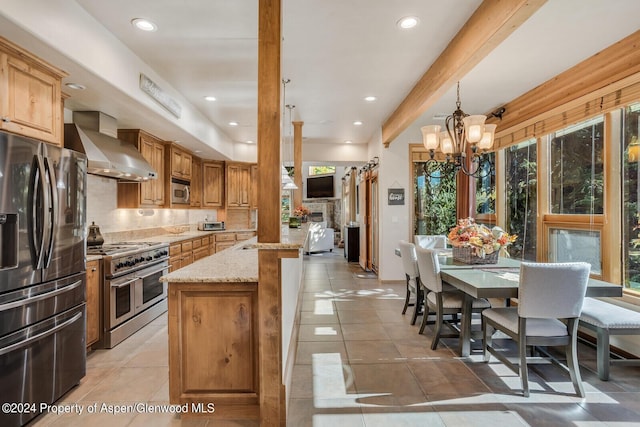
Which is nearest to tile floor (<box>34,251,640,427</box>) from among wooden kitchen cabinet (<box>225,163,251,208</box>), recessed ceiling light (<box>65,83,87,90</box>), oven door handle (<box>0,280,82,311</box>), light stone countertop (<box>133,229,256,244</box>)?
oven door handle (<box>0,280,82,311</box>)

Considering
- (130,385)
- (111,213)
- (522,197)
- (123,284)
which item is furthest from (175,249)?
(522,197)

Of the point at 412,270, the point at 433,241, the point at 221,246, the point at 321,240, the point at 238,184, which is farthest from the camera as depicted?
the point at 321,240

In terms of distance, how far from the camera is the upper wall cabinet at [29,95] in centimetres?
200

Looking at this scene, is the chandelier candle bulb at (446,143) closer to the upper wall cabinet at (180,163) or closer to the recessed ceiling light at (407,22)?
the recessed ceiling light at (407,22)

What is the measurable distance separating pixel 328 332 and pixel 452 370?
50.4 inches

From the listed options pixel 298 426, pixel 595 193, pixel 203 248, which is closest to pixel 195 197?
pixel 203 248

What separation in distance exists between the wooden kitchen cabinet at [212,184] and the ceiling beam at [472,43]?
4.22m

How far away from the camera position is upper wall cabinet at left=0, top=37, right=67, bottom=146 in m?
2.00

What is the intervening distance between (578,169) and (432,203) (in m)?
2.58

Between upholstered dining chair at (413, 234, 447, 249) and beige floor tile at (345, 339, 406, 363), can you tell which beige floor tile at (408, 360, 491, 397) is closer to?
beige floor tile at (345, 339, 406, 363)

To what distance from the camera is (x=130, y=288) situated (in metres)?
3.36

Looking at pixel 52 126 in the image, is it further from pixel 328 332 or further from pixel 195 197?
pixel 195 197

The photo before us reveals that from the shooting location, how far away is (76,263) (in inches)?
93.5

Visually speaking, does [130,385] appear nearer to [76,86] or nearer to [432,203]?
[76,86]
